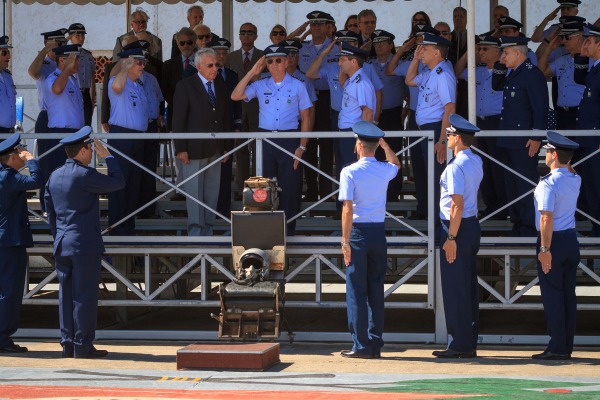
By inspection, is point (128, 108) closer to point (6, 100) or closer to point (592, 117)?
point (6, 100)

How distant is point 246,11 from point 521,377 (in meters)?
18.9

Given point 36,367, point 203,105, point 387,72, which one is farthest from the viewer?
point 387,72

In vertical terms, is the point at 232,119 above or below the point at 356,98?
below

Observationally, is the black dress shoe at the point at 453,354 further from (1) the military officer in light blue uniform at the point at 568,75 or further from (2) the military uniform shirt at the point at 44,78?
(2) the military uniform shirt at the point at 44,78

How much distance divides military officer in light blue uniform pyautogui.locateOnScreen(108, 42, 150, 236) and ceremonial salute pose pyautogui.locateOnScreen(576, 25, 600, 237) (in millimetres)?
4457

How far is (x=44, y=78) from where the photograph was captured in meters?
12.9

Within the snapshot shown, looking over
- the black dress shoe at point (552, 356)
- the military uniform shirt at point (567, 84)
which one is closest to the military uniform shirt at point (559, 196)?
the black dress shoe at point (552, 356)

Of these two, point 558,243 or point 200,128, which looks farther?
point 200,128

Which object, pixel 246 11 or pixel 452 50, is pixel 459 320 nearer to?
pixel 452 50

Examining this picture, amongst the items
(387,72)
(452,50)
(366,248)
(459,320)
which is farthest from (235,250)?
(452,50)

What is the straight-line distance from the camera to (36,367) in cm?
985

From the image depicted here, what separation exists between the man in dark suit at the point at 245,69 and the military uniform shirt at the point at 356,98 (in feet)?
4.82

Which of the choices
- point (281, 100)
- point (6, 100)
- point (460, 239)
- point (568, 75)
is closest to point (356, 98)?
point (281, 100)

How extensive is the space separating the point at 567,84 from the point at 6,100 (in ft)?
19.3
